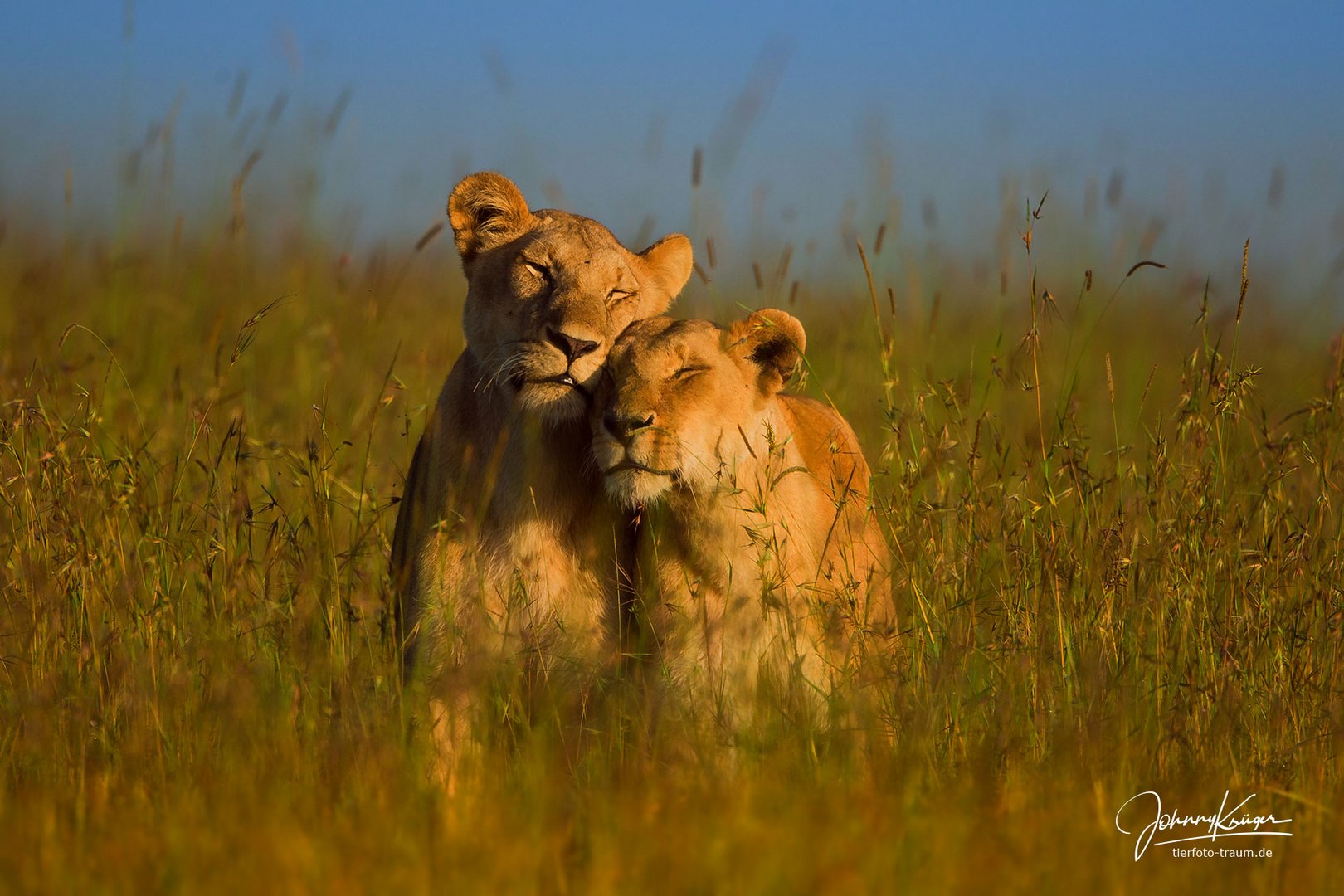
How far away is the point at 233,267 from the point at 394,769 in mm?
5203

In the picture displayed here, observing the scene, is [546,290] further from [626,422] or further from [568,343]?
[626,422]

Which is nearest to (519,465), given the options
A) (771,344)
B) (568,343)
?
(568,343)

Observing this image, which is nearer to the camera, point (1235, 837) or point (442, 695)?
point (1235, 837)

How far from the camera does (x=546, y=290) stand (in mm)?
4074

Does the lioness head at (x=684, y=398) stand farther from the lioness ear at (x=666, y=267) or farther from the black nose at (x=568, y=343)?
the lioness ear at (x=666, y=267)

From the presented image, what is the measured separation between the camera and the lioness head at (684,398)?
3.74 m

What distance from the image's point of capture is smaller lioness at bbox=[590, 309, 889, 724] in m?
3.72

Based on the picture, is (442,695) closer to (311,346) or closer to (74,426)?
(74,426)

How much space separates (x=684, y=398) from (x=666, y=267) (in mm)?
849

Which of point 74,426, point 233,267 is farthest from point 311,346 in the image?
point 74,426

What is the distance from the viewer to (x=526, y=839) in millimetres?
2586
